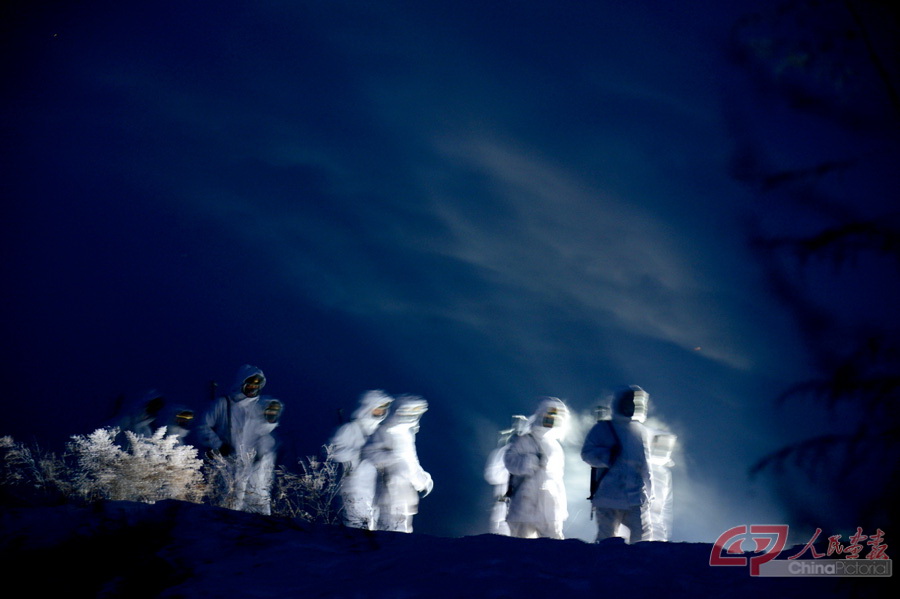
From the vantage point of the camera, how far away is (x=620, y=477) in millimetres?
7137

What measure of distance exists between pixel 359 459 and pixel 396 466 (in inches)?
25.2

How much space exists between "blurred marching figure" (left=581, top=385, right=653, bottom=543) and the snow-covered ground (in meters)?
3.65

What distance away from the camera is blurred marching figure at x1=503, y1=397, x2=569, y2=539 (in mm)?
8266

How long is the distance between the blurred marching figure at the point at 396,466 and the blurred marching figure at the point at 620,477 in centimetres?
264

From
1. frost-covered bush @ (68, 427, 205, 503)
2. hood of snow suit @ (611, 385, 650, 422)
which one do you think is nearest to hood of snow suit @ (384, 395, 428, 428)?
hood of snow suit @ (611, 385, 650, 422)

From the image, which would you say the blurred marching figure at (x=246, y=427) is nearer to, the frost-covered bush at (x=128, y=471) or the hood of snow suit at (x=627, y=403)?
the frost-covered bush at (x=128, y=471)

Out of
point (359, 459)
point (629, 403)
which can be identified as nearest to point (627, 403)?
point (629, 403)

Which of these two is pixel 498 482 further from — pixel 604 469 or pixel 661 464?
pixel 661 464

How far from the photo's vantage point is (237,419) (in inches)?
368

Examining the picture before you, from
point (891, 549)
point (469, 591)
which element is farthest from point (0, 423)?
point (891, 549)

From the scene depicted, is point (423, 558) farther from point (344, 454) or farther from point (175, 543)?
point (344, 454)

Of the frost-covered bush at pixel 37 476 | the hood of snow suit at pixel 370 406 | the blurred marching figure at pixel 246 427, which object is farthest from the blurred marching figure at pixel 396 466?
the frost-covered bush at pixel 37 476

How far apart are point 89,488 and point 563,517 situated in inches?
234

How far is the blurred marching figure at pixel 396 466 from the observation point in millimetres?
8812
